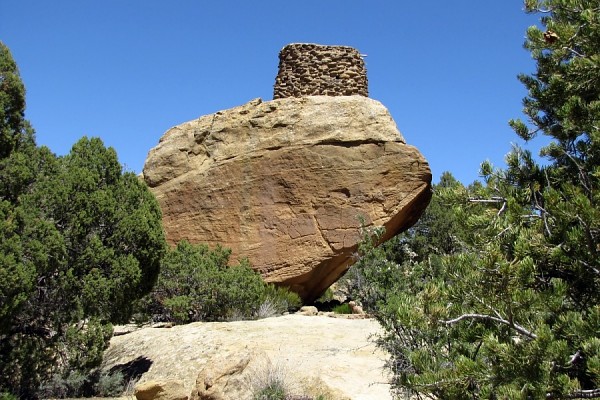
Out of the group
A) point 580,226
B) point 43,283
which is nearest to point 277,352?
point 43,283

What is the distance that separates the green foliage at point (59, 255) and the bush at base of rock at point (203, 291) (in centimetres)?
344

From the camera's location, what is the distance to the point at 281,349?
371 inches

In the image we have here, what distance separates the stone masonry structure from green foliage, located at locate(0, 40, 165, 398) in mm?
8896

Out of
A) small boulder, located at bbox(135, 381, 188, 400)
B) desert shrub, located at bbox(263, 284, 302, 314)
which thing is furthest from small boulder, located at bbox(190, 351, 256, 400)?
desert shrub, located at bbox(263, 284, 302, 314)

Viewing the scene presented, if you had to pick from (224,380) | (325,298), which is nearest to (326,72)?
(325,298)

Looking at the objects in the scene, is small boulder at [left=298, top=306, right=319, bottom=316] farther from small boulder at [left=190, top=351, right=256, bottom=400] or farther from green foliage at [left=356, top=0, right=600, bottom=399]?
green foliage at [left=356, top=0, right=600, bottom=399]

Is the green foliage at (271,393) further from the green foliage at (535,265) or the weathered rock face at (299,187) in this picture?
the weathered rock face at (299,187)

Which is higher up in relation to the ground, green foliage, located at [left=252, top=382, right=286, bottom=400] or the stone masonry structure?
the stone masonry structure

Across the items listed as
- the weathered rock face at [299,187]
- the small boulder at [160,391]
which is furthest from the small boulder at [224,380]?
the weathered rock face at [299,187]

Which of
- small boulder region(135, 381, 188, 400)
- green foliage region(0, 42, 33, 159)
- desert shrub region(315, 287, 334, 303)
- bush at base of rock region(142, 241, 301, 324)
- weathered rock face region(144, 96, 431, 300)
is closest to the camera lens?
small boulder region(135, 381, 188, 400)

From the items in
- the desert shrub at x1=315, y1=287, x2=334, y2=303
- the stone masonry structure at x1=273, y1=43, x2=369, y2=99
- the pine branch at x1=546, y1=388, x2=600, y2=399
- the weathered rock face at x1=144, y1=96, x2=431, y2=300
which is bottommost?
the pine branch at x1=546, y1=388, x2=600, y2=399

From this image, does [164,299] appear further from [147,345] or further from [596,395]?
[596,395]

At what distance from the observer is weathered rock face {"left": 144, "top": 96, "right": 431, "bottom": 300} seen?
46.8 ft

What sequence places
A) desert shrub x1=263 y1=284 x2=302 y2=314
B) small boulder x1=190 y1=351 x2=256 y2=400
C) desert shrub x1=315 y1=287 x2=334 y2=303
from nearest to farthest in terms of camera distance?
small boulder x1=190 y1=351 x2=256 y2=400
desert shrub x1=263 y1=284 x2=302 y2=314
desert shrub x1=315 y1=287 x2=334 y2=303
